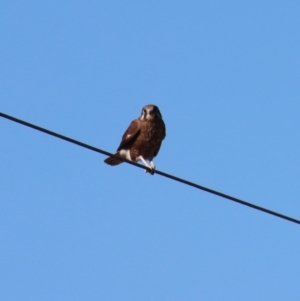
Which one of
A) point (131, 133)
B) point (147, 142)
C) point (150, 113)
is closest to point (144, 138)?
point (147, 142)

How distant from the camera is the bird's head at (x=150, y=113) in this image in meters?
12.2

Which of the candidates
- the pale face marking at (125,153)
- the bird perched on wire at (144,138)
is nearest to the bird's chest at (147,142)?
the bird perched on wire at (144,138)

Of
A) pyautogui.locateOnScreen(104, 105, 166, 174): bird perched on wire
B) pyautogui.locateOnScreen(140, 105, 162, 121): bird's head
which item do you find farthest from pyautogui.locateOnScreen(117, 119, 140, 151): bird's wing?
pyautogui.locateOnScreen(140, 105, 162, 121): bird's head

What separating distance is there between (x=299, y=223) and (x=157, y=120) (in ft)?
16.6

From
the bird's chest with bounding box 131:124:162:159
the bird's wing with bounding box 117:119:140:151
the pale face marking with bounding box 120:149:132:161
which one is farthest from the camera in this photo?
the pale face marking with bounding box 120:149:132:161

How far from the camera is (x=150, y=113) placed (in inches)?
480

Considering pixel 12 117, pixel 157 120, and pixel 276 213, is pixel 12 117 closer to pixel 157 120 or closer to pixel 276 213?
pixel 276 213

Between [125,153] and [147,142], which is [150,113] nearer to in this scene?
[147,142]

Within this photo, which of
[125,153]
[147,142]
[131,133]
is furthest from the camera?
[125,153]

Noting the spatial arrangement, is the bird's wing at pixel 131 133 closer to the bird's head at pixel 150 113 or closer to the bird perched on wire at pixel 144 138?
the bird perched on wire at pixel 144 138

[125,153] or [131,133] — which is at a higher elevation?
[131,133]

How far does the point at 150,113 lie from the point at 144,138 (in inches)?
15.4

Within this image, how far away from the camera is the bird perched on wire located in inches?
472

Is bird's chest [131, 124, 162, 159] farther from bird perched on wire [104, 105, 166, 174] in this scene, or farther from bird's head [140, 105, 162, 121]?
bird's head [140, 105, 162, 121]
